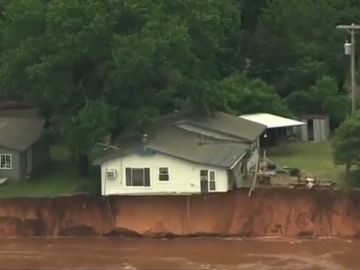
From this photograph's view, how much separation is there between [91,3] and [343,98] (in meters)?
21.2

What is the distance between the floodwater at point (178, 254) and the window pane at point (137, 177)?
303 centimetres

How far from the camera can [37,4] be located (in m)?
48.2

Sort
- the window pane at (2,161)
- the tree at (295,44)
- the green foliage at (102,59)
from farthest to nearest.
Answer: the tree at (295,44)
the window pane at (2,161)
the green foliage at (102,59)

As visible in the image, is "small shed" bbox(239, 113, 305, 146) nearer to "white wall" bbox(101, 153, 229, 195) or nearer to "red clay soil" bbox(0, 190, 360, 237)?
"white wall" bbox(101, 153, 229, 195)

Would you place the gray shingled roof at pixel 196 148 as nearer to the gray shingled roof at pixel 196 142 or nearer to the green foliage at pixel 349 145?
the gray shingled roof at pixel 196 142

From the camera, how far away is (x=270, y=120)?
55.4 metres

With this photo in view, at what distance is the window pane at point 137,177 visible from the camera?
149ft

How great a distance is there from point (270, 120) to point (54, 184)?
14.2 metres

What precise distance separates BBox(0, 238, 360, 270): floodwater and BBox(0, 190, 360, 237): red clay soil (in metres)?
0.63

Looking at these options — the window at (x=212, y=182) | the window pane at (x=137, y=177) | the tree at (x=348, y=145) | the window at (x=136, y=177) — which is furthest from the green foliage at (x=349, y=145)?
the window pane at (x=137, y=177)

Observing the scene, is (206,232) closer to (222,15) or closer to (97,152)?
(97,152)

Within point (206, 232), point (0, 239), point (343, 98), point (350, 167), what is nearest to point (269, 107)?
point (343, 98)

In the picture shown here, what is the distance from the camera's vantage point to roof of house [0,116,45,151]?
4984 centimetres

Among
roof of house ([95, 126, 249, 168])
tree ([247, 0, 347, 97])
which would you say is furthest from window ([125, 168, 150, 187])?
tree ([247, 0, 347, 97])
